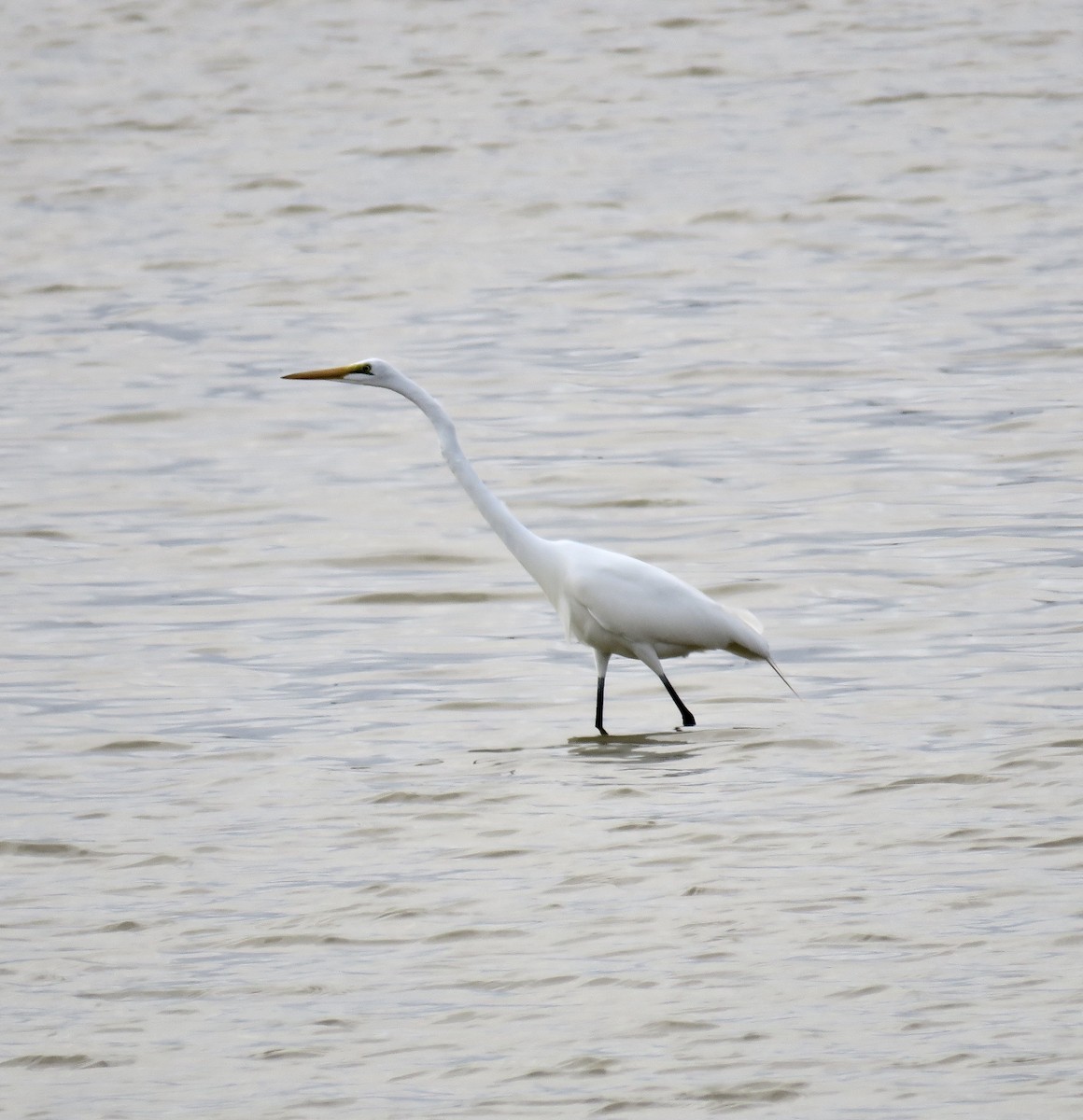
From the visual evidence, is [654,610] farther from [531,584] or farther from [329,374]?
[531,584]

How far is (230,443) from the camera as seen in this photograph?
12266 millimetres

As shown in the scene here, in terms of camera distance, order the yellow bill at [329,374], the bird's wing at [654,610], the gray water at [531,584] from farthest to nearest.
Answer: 1. the yellow bill at [329,374]
2. the bird's wing at [654,610]
3. the gray water at [531,584]

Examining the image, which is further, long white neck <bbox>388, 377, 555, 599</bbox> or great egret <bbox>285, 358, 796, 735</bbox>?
long white neck <bbox>388, 377, 555, 599</bbox>

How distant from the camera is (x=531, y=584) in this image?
9.51 metres

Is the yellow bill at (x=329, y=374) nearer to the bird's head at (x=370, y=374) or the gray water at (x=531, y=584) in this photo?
the bird's head at (x=370, y=374)

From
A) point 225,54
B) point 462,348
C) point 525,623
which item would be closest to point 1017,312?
point 462,348

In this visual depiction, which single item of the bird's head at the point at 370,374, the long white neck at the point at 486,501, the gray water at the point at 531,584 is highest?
the bird's head at the point at 370,374

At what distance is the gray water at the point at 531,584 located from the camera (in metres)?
4.79

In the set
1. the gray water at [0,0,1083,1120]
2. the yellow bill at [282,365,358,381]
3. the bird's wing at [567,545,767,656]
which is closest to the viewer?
the gray water at [0,0,1083,1120]

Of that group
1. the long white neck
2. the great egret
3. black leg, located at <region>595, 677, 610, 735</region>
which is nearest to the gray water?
black leg, located at <region>595, 677, 610, 735</region>

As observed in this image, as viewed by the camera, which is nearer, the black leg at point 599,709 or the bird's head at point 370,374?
the black leg at point 599,709

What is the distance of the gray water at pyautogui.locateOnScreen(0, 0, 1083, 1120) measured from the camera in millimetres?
4793

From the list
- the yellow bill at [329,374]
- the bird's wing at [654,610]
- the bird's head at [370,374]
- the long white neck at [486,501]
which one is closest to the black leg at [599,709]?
the bird's wing at [654,610]

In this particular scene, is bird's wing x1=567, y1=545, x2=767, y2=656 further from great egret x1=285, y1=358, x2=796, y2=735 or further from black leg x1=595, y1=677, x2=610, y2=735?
black leg x1=595, y1=677, x2=610, y2=735
